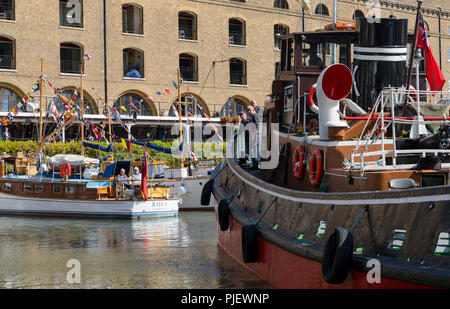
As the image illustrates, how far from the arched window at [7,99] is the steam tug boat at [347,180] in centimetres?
2751

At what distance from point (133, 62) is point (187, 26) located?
4.98 m

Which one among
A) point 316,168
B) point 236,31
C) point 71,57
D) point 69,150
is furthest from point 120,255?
point 236,31

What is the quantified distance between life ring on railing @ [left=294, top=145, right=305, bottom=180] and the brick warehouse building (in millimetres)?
26888

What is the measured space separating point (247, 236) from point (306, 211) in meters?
1.90

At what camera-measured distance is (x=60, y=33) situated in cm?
4116

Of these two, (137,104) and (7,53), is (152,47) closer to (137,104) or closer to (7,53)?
(137,104)

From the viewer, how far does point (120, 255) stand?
16.6 metres

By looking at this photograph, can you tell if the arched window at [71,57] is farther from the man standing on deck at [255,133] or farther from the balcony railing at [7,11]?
the man standing on deck at [255,133]

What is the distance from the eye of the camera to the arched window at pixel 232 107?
47.0 metres

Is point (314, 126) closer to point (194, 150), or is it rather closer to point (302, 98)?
point (302, 98)

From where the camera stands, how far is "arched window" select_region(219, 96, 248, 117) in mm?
47034

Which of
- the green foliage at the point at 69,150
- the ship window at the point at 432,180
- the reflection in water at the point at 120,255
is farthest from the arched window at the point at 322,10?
the ship window at the point at 432,180

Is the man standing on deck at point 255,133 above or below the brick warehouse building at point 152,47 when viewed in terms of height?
below

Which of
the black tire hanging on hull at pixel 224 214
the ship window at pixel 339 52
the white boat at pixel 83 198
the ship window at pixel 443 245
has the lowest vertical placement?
the white boat at pixel 83 198
